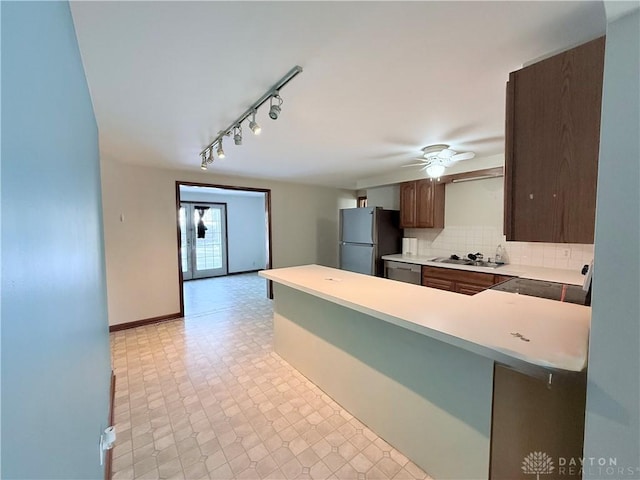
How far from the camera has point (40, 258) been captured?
57 centimetres

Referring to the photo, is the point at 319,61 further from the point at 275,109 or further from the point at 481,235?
the point at 481,235

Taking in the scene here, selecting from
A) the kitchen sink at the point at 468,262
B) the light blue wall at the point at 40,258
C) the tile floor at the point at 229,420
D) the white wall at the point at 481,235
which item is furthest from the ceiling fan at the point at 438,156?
the light blue wall at the point at 40,258

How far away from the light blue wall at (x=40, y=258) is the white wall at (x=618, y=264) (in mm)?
1301

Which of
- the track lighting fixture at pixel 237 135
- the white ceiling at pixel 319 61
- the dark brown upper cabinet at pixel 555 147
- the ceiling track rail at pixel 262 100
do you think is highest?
the white ceiling at pixel 319 61

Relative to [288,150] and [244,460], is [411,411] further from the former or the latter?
[288,150]

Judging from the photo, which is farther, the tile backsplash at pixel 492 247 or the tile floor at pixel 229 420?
the tile backsplash at pixel 492 247

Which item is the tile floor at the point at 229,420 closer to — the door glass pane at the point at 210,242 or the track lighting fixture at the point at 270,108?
the track lighting fixture at the point at 270,108

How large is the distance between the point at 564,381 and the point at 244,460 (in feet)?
5.47

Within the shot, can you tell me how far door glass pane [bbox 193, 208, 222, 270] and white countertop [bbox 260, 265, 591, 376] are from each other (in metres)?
5.86

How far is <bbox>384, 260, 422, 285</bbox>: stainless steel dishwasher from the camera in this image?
12.8 ft

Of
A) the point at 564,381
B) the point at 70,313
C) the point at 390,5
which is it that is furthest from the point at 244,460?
the point at 390,5

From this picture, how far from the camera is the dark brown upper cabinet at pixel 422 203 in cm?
411

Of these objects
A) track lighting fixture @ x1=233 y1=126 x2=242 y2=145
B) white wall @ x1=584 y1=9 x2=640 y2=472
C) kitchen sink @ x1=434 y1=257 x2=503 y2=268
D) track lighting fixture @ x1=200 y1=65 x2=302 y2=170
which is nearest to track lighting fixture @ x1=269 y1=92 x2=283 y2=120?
track lighting fixture @ x1=200 y1=65 x2=302 y2=170

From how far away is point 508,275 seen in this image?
2.99 meters
